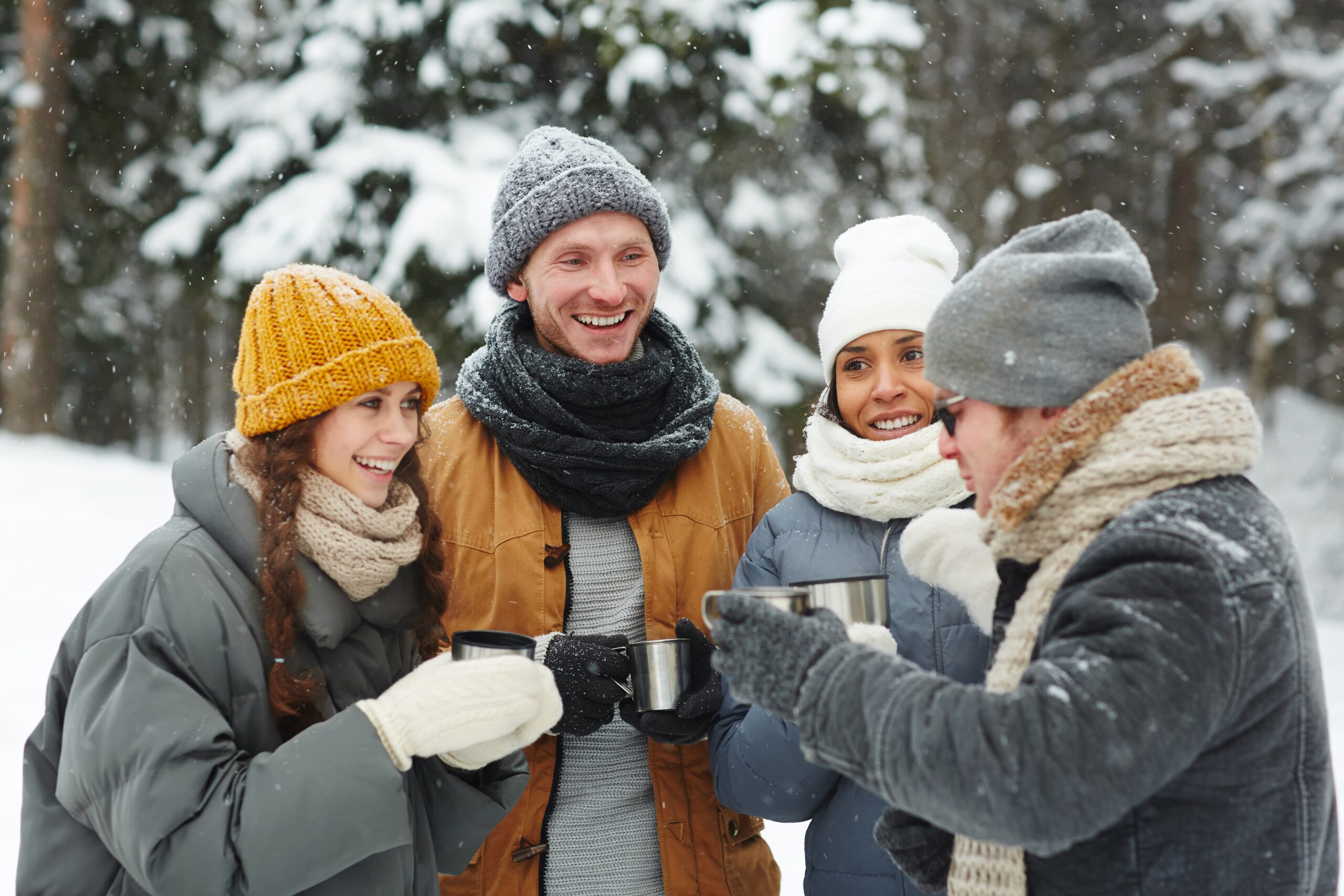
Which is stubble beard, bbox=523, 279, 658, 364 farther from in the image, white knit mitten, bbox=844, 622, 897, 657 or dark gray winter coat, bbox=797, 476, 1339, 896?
dark gray winter coat, bbox=797, 476, 1339, 896

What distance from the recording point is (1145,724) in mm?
1335

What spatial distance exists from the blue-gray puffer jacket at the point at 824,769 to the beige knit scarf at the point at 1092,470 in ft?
2.35

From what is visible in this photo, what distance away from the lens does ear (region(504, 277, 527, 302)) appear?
3.11 meters

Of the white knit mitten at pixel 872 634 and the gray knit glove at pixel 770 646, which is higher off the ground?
the gray knit glove at pixel 770 646

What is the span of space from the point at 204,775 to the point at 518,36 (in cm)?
718

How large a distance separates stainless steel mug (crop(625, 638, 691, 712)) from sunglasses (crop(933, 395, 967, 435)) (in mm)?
959

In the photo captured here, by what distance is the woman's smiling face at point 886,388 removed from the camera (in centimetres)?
271

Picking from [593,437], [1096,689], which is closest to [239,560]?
[593,437]

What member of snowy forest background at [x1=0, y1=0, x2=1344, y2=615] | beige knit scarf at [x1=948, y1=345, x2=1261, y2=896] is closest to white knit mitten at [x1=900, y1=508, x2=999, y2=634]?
beige knit scarf at [x1=948, y1=345, x2=1261, y2=896]

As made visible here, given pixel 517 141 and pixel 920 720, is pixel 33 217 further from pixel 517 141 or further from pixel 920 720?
pixel 920 720

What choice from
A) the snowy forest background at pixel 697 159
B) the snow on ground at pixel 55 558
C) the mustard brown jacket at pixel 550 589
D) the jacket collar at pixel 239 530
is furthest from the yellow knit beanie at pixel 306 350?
the snowy forest background at pixel 697 159

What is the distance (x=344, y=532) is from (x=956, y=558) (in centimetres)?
124

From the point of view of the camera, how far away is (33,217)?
38.9ft

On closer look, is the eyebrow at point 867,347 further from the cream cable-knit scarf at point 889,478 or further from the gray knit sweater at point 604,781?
the gray knit sweater at point 604,781
